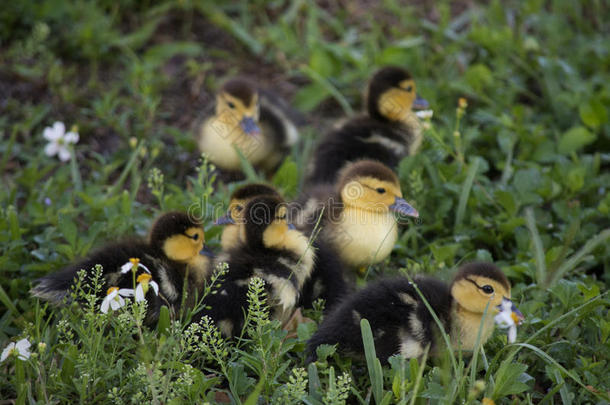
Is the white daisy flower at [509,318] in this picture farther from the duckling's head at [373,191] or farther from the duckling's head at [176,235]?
the duckling's head at [176,235]

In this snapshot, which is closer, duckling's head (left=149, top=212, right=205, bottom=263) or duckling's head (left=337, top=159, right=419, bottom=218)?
duckling's head (left=149, top=212, right=205, bottom=263)

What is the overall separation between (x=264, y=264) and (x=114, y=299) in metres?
0.62

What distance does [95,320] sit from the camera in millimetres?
2383

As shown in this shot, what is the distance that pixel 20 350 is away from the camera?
2.41 m

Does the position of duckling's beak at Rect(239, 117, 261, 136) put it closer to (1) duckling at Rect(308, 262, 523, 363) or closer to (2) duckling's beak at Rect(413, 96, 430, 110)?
(2) duckling's beak at Rect(413, 96, 430, 110)

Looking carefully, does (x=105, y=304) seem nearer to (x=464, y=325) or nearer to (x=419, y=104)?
(x=464, y=325)

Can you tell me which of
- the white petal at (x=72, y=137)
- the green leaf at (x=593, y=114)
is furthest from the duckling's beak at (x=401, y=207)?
the white petal at (x=72, y=137)

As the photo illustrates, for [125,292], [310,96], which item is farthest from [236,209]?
[310,96]

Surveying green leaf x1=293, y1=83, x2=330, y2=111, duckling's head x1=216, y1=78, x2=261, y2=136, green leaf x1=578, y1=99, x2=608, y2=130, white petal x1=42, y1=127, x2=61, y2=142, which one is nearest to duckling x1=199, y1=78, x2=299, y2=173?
duckling's head x1=216, y1=78, x2=261, y2=136

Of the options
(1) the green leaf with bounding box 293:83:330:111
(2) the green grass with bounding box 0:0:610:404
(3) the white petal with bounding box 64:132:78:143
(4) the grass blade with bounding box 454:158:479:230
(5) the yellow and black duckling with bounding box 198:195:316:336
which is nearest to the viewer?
(2) the green grass with bounding box 0:0:610:404

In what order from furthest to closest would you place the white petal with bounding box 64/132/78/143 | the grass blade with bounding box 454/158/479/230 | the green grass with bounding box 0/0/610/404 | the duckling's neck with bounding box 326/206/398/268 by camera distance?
1. the white petal with bounding box 64/132/78/143
2. the grass blade with bounding box 454/158/479/230
3. the duckling's neck with bounding box 326/206/398/268
4. the green grass with bounding box 0/0/610/404

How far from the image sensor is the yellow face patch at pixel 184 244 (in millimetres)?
2775

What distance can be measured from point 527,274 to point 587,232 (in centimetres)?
56

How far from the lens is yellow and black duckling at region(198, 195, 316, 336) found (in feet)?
8.71
